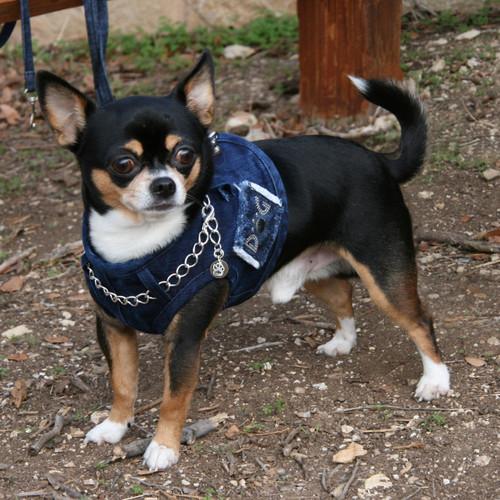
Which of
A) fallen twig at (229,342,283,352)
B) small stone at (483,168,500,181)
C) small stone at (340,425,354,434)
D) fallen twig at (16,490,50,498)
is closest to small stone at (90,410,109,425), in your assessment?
fallen twig at (16,490,50,498)

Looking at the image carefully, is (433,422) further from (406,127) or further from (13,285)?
(13,285)

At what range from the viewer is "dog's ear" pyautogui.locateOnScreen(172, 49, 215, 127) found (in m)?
3.05

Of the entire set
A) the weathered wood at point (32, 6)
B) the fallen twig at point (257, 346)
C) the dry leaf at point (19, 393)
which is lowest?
the fallen twig at point (257, 346)

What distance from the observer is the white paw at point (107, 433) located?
132 inches

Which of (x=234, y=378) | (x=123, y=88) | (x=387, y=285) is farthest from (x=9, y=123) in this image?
(x=387, y=285)

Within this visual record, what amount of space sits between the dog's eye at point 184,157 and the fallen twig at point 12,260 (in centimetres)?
240

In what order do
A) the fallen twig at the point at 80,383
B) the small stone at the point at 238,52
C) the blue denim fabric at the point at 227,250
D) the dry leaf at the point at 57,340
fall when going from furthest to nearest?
the small stone at the point at 238,52 < the dry leaf at the point at 57,340 < the fallen twig at the point at 80,383 < the blue denim fabric at the point at 227,250

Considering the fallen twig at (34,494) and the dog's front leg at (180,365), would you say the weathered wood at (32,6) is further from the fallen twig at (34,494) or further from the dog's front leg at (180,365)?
the fallen twig at (34,494)

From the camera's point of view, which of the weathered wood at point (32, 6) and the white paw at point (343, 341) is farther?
the weathered wood at point (32, 6)

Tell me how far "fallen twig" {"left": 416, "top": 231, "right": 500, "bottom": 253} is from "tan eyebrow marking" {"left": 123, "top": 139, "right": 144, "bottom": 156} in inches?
93.6

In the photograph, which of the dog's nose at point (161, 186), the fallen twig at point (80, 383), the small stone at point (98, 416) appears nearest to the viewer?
the dog's nose at point (161, 186)

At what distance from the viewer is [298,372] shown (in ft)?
12.5

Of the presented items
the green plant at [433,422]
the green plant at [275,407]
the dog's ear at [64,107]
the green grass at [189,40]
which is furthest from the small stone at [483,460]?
the green grass at [189,40]

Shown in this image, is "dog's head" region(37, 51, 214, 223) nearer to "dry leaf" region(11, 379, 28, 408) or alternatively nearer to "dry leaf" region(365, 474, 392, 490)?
"dry leaf" region(11, 379, 28, 408)
